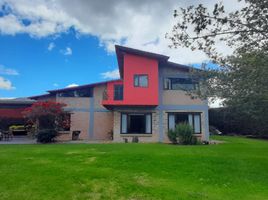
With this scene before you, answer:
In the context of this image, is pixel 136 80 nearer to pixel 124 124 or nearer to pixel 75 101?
pixel 124 124

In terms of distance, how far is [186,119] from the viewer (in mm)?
24188

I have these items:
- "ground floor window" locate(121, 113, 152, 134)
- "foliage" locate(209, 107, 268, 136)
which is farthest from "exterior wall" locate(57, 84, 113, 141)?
"foliage" locate(209, 107, 268, 136)

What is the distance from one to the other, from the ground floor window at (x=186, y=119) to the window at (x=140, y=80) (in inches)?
150

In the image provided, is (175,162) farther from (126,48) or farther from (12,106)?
(12,106)

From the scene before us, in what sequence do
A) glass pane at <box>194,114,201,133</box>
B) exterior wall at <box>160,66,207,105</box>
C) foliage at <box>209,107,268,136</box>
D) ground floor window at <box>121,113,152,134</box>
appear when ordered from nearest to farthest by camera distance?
glass pane at <box>194,114,201,133</box>
ground floor window at <box>121,113,152,134</box>
exterior wall at <box>160,66,207,105</box>
foliage at <box>209,107,268,136</box>

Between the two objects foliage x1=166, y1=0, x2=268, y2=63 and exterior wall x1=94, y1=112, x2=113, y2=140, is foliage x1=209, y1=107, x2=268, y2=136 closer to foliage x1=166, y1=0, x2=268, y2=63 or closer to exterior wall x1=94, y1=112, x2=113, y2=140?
exterior wall x1=94, y1=112, x2=113, y2=140

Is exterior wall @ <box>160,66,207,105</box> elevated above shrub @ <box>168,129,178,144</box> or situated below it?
above

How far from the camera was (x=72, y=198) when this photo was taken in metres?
6.89

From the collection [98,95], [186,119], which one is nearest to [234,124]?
[186,119]

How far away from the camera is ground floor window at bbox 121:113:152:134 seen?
24125mm

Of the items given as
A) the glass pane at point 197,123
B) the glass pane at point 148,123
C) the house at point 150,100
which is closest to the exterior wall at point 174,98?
the house at point 150,100

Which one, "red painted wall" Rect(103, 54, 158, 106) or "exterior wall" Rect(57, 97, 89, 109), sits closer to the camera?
"red painted wall" Rect(103, 54, 158, 106)

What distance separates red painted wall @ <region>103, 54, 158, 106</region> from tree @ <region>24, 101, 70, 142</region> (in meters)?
4.32

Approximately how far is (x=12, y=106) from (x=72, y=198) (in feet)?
95.5
